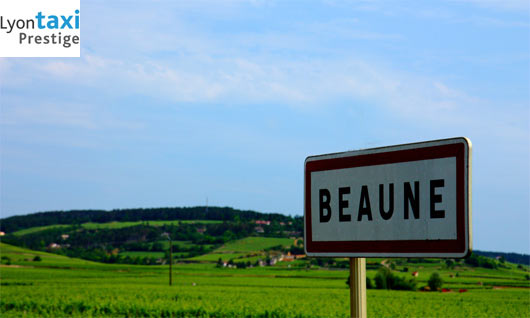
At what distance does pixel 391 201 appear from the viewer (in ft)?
8.04

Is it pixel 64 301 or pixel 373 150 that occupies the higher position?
pixel 373 150

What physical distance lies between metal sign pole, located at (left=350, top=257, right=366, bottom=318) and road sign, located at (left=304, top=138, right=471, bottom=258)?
8cm

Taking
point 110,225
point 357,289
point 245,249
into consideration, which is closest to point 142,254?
point 245,249

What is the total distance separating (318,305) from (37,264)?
91892 millimetres

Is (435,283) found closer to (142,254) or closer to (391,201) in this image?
(391,201)

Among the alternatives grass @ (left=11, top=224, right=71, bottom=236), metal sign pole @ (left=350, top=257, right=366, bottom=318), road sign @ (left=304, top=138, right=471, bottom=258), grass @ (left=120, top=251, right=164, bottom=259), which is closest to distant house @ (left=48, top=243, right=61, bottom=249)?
grass @ (left=11, top=224, right=71, bottom=236)

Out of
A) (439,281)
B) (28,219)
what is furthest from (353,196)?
(28,219)

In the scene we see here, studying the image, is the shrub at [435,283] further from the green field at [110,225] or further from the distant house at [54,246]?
the distant house at [54,246]

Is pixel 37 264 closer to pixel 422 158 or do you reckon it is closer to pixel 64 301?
pixel 64 301

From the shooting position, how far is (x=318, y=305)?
30547mm

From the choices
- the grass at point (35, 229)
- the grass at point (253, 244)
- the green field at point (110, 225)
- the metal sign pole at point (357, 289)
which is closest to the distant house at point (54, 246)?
the green field at point (110, 225)

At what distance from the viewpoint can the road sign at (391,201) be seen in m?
2.25

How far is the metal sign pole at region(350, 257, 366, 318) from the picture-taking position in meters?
2.52

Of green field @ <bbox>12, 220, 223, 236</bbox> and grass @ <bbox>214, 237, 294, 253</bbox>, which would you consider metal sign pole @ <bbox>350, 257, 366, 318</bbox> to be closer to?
grass @ <bbox>214, 237, 294, 253</bbox>
